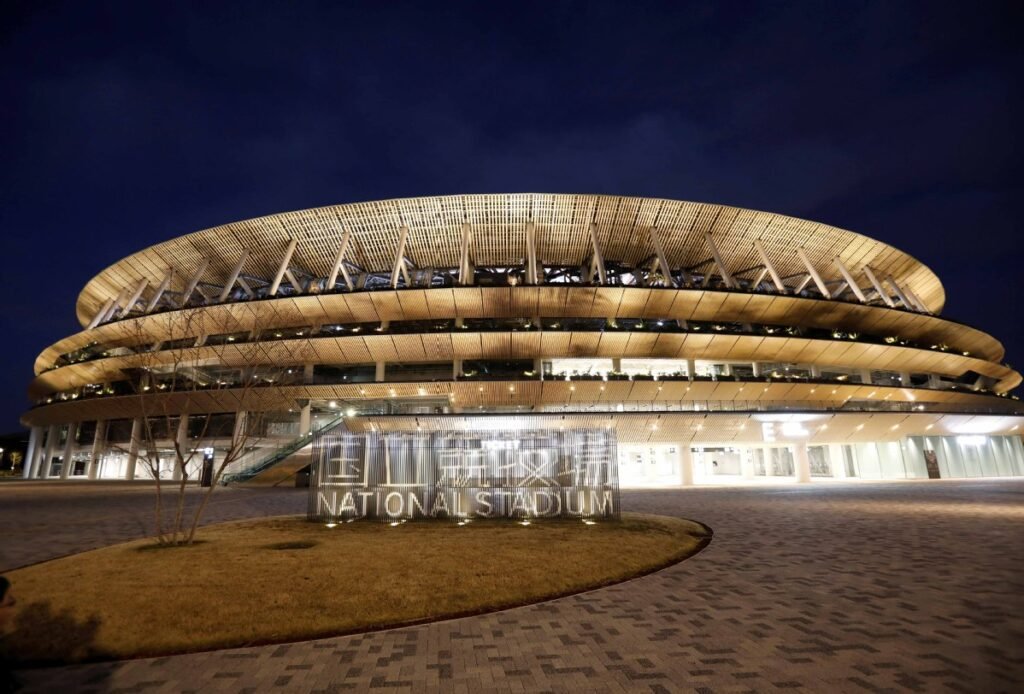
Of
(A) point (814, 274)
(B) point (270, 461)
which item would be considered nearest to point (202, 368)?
(B) point (270, 461)

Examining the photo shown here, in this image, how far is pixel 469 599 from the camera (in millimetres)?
6965

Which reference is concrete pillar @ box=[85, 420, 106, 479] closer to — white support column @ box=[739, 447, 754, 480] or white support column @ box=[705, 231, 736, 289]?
white support column @ box=[739, 447, 754, 480]

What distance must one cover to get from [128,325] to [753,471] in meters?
61.7

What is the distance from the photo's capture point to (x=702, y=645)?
5133 mm

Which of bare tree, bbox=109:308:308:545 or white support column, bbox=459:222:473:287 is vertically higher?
white support column, bbox=459:222:473:287

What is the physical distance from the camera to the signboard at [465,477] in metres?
15.8

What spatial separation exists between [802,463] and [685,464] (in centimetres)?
913

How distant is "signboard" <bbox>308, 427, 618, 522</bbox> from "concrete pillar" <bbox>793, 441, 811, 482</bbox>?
28.7 m

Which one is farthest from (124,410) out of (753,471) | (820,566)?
(753,471)

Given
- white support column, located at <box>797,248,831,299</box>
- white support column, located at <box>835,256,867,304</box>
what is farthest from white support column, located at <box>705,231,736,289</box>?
white support column, located at <box>835,256,867,304</box>

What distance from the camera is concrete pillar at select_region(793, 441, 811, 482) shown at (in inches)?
1452

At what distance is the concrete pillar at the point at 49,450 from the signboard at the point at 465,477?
5855 cm

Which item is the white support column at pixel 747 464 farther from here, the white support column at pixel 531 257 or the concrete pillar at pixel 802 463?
the white support column at pixel 531 257

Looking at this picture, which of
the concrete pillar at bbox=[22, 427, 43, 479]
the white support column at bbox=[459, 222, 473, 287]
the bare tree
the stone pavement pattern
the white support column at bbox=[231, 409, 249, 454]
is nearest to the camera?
the stone pavement pattern
